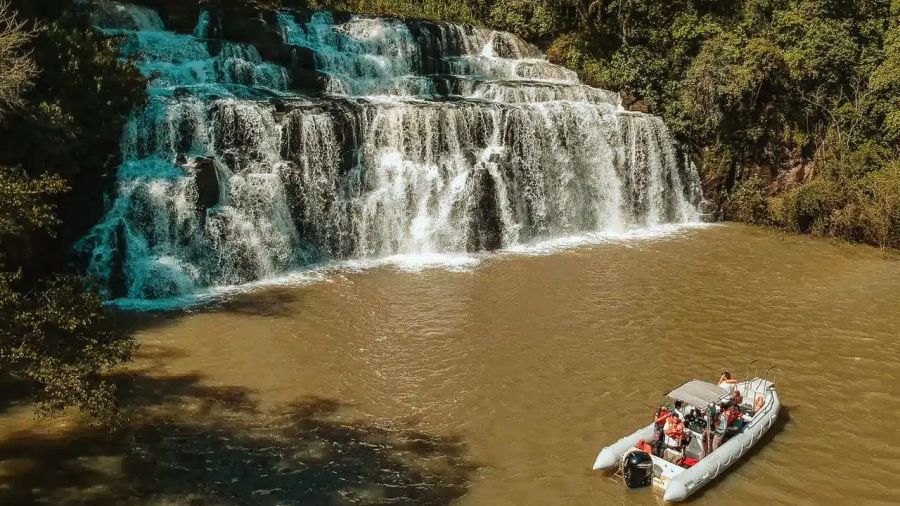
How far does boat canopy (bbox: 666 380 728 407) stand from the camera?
11734 mm

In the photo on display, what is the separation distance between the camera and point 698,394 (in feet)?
39.2

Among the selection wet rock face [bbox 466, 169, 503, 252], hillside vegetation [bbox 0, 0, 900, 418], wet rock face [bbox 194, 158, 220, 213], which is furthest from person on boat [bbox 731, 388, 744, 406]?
hillside vegetation [bbox 0, 0, 900, 418]

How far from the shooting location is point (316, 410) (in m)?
13.0

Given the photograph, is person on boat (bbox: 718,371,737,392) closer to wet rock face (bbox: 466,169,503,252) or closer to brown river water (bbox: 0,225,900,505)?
brown river water (bbox: 0,225,900,505)

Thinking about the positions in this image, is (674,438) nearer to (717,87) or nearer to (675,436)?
(675,436)

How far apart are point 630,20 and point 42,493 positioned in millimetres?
27854

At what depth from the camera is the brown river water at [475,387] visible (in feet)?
36.0

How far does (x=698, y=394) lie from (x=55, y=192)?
1102 centimetres

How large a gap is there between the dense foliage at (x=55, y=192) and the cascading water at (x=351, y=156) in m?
0.84

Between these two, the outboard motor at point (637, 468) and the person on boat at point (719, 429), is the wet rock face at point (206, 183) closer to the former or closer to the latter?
the outboard motor at point (637, 468)

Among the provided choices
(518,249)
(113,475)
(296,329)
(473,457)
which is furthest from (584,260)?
(113,475)

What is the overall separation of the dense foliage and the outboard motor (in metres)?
7.52

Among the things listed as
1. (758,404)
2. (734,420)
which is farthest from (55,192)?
(758,404)

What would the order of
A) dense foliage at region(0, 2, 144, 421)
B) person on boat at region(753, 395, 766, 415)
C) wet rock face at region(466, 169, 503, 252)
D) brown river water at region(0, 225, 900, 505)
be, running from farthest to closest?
1. wet rock face at region(466, 169, 503, 252)
2. person on boat at region(753, 395, 766, 415)
3. brown river water at region(0, 225, 900, 505)
4. dense foliage at region(0, 2, 144, 421)
